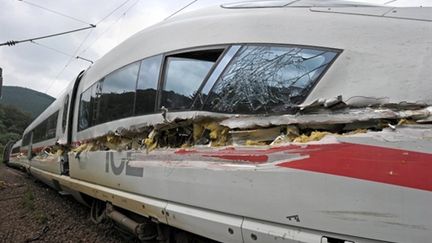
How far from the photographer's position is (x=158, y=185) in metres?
3.92

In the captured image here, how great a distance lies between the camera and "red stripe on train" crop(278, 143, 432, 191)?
6.57 feet

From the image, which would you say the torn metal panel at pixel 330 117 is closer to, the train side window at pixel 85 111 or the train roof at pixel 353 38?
the train roof at pixel 353 38

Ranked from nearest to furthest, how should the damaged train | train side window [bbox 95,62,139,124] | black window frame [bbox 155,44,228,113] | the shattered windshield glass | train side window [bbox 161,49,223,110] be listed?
1. the damaged train
2. the shattered windshield glass
3. black window frame [bbox 155,44,228,113]
4. train side window [bbox 161,49,223,110]
5. train side window [bbox 95,62,139,124]

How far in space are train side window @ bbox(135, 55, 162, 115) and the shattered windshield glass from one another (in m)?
1.10

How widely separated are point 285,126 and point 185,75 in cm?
137

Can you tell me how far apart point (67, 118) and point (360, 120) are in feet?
24.1

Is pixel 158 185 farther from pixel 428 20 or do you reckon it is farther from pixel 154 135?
pixel 428 20

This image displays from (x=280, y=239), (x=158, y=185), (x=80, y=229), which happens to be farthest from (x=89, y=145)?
(x=280, y=239)

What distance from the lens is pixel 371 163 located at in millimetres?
2170

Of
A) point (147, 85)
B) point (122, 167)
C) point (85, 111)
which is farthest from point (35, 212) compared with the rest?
point (147, 85)

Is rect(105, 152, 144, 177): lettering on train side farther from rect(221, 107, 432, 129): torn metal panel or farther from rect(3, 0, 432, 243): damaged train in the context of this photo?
rect(221, 107, 432, 129): torn metal panel

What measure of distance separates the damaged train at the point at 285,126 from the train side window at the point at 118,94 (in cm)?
31

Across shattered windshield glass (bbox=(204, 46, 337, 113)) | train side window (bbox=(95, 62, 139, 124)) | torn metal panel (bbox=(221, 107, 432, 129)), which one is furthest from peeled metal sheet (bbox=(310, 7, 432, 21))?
train side window (bbox=(95, 62, 139, 124))

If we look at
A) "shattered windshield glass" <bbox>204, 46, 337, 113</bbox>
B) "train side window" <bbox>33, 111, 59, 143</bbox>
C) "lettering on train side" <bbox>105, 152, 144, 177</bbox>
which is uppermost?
"train side window" <bbox>33, 111, 59, 143</bbox>
